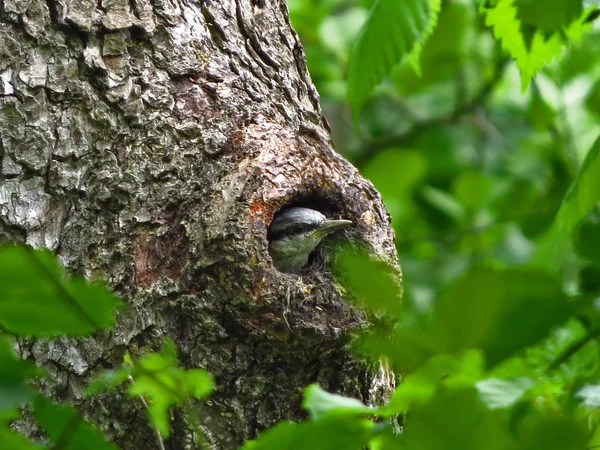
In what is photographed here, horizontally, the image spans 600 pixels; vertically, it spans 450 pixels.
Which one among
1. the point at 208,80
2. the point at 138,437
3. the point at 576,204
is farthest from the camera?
the point at 208,80

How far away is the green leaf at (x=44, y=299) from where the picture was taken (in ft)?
3.34

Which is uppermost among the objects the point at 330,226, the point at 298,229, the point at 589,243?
Answer: the point at 298,229

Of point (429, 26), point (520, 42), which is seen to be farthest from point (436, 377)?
point (429, 26)

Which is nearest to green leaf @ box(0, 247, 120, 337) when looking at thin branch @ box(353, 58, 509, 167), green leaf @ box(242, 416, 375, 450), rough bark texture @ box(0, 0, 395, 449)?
green leaf @ box(242, 416, 375, 450)

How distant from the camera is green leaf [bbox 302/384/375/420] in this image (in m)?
1.08

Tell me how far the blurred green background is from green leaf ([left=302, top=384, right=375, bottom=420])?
165 inches

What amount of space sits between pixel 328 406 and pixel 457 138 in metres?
5.89

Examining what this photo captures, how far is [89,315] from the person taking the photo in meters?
1.04

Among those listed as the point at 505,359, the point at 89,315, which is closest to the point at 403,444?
the point at 505,359

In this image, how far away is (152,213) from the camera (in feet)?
8.79

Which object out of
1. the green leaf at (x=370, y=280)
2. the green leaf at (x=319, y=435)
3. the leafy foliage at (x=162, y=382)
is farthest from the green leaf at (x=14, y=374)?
the green leaf at (x=370, y=280)

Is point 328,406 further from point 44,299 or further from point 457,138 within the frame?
point 457,138

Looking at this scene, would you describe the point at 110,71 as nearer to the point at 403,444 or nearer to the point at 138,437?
the point at 138,437

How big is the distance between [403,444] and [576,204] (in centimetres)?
77
